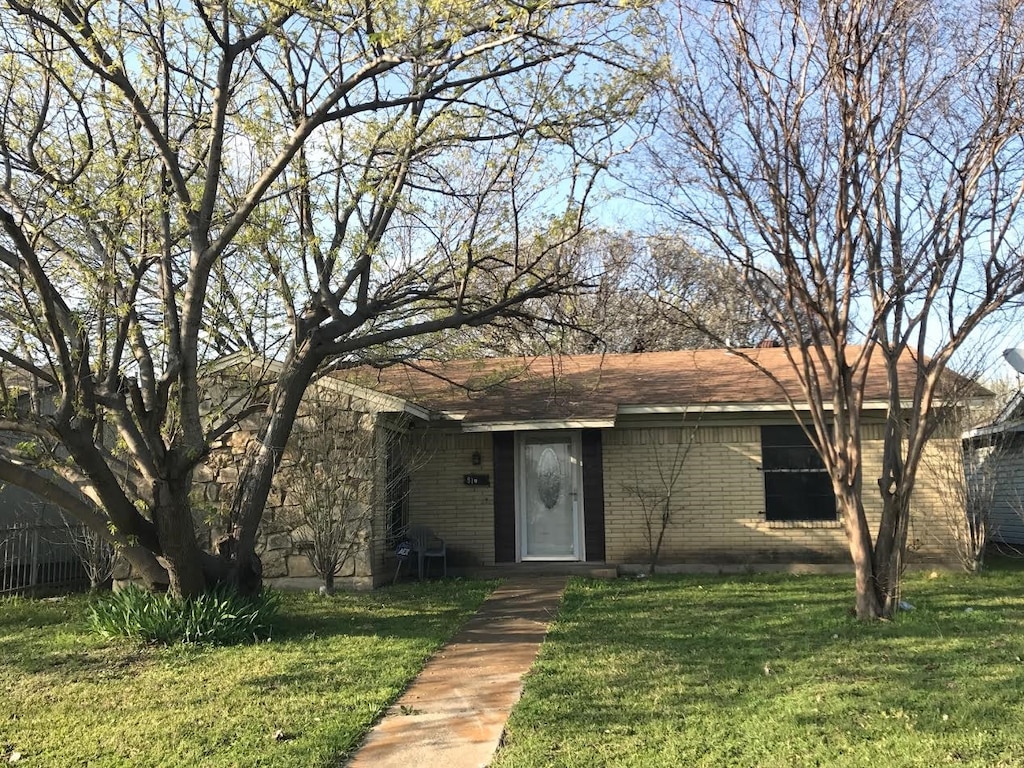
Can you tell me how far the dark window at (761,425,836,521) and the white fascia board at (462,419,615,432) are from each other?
2649mm

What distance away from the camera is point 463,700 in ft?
18.9

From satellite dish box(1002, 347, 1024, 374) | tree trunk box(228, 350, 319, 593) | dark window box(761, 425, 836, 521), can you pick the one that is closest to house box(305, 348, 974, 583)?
dark window box(761, 425, 836, 521)

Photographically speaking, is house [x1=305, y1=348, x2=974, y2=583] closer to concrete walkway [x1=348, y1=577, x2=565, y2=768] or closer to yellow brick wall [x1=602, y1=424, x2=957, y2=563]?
yellow brick wall [x1=602, y1=424, x2=957, y2=563]

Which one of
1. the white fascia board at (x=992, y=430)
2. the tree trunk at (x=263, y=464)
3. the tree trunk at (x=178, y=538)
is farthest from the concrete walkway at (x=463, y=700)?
the white fascia board at (x=992, y=430)

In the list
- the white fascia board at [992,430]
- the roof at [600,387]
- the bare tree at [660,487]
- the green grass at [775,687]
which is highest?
the roof at [600,387]

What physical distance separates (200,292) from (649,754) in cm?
536

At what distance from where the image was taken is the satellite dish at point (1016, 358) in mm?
5869

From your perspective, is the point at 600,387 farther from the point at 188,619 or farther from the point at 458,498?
the point at 188,619

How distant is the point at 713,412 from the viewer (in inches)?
477

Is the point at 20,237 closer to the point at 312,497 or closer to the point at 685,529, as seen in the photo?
the point at 312,497

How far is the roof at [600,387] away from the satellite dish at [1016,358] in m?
5.02

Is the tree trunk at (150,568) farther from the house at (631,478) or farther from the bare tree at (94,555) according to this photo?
the house at (631,478)

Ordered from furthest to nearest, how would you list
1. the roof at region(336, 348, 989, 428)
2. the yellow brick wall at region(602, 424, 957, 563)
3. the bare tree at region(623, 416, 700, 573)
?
the bare tree at region(623, 416, 700, 573) < the yellow brick wall at region(602, 424, 957, 563) < the roof at region(336, 348, 989, 428)

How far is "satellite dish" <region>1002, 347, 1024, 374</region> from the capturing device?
19.3ft
